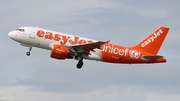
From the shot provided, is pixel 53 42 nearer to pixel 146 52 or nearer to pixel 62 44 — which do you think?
pixel 62 44

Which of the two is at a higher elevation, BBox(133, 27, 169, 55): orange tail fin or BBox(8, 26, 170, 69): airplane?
BBox(133, 27, 169, 55): orange tail fin

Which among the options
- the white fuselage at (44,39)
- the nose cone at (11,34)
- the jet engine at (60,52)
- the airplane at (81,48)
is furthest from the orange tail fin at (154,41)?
the nose cone at (11,34)

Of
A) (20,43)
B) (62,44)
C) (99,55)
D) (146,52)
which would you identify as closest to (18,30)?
(20,43)

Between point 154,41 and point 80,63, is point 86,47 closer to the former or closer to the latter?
point 80,63

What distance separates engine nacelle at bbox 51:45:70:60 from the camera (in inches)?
3036

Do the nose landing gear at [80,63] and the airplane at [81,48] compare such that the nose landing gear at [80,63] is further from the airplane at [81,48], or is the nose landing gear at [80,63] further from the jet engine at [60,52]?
the jet engine at [60,52]

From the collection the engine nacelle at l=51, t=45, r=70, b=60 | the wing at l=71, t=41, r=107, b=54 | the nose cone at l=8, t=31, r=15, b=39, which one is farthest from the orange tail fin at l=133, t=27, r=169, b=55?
the nose cone at l=8, t=31, r=15, b=39

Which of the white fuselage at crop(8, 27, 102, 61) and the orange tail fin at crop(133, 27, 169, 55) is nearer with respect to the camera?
the white fuselage at crop(8, 27, 102, 61)

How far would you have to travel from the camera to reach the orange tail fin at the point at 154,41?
8375 centimetres

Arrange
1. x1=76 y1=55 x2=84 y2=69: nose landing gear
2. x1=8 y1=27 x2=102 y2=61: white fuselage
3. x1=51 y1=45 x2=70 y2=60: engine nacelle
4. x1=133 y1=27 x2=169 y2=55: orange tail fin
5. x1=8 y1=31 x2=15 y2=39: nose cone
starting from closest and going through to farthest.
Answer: x1=51 y1=45 x2=70 y2=60: engine nacelle, x1=8 y1=27 x2=102 y2=61: white fuselage, x1=76 y1=55 x2=84 y2=69: nose landing gear, x1=8 y1=31 x2=15 y2=39: nose cone, x1=133 y1=27 x2=169 y2=55: orange tail fin

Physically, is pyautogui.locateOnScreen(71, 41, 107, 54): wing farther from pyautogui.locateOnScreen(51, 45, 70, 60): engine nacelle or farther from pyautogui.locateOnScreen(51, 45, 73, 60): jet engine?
pyautogui.locateOnScreen(51, 45, 70, 60): engine nacelle

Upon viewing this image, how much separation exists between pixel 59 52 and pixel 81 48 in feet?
10.5

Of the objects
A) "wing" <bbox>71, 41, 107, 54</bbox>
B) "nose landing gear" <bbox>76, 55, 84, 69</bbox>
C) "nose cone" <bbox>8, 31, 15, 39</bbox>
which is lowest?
"nose landing gear" <bbox>76, 55, 84, 69</bbox>

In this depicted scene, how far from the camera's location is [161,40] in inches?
3359
